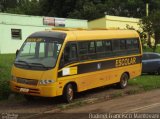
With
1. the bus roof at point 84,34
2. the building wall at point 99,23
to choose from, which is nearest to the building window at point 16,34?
the building wall at point 99,23

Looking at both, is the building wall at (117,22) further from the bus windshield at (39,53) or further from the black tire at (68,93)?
the black tire at (68,93)

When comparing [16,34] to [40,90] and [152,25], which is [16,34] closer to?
[152,25]

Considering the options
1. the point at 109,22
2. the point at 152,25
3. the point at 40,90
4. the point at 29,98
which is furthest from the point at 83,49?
the point at 109,22

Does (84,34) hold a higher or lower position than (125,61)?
higher

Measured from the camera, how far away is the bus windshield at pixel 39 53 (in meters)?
14.6

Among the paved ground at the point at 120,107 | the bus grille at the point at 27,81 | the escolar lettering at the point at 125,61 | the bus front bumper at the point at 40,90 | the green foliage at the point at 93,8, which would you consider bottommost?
the paved ground at the point at 120,107

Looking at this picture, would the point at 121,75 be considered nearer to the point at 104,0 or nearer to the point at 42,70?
the point at 42,70

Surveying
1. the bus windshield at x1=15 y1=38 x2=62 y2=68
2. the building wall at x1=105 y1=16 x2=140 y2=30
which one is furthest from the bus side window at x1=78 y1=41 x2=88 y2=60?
the building wall at x1=105 y1=16 x2=140 y2=30

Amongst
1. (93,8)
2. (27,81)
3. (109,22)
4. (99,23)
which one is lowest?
(27,81)

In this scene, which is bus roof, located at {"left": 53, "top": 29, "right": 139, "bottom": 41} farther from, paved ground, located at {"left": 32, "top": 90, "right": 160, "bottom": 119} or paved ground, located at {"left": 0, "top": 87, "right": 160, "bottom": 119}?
paved ground, located at {"left": 32, "top": 90, "right": 160, "bottom": 119}

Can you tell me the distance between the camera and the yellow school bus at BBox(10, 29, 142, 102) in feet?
47.3

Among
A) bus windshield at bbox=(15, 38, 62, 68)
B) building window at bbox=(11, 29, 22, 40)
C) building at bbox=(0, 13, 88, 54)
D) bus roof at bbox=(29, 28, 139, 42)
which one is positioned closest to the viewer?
bus windshield at bbox=(15, 38, 62, 68)

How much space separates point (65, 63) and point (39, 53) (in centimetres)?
100

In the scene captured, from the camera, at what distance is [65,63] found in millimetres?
14945
